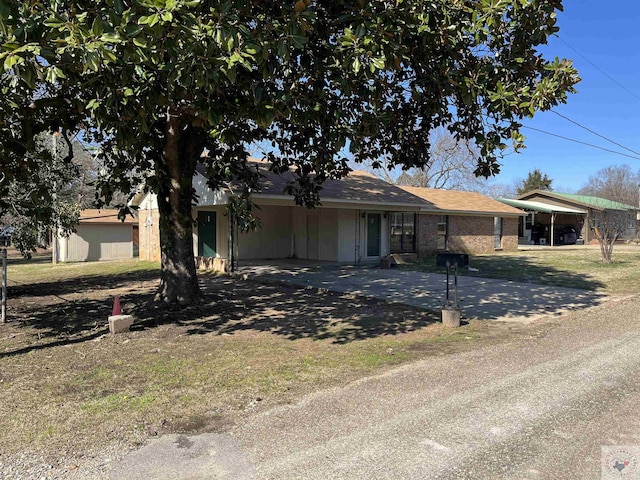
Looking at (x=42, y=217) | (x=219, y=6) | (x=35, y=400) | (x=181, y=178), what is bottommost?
(x=35, y=400)

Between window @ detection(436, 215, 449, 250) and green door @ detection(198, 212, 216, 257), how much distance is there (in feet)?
35.7

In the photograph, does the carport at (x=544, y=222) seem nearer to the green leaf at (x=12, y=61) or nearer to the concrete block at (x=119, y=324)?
the concrete block at (x=119, y=324)

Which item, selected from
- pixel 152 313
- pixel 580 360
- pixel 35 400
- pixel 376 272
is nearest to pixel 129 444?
pixel 35 400

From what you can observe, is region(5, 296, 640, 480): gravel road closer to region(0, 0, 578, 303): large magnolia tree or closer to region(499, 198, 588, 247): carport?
region(0, 0, 578, 303): large magnolia tree

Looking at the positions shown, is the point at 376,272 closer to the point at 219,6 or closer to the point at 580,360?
the point at 580,360

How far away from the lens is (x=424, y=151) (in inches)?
364

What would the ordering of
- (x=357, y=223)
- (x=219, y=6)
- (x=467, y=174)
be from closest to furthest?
(x=219, y=6) < (x=357, y=223) < (x=467, y=174)

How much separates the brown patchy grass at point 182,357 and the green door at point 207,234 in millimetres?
6939

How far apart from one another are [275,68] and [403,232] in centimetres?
1683

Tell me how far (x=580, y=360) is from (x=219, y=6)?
5684mm

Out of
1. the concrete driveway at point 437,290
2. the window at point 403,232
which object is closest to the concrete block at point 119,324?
the concrete driveway at point 437,290

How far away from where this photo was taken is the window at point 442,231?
75.5 feet

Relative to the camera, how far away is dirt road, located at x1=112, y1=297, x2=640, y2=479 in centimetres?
324

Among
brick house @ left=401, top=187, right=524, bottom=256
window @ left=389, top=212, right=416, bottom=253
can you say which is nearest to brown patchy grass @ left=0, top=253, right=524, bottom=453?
window @ left=389, top=212, right=416, bottom=253
